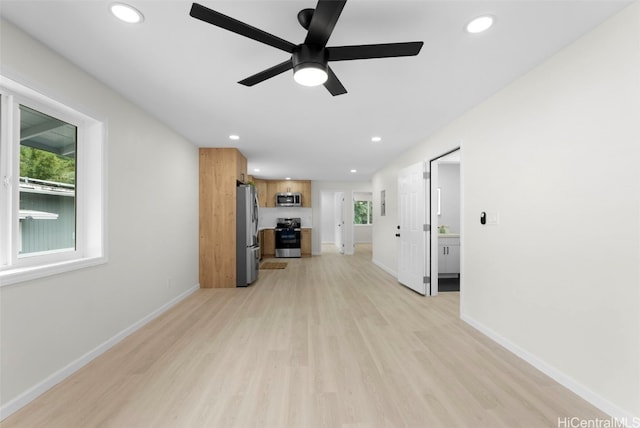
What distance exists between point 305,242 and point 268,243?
1165 mm

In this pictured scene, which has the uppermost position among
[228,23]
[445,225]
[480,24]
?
[480,24]

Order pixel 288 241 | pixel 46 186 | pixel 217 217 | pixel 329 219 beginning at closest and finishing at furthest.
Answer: pixel 46 186, pixel 217 217, pixel 288 241, pixel 329 219

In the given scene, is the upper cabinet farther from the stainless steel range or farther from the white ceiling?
the white ceiling

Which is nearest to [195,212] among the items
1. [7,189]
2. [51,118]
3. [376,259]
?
[51,118]

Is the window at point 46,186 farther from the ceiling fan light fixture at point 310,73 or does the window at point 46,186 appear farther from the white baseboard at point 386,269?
the white baseboard at point 386,269

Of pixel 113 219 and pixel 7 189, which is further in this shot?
pixel 113 219

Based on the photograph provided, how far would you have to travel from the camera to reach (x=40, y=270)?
1.87 m

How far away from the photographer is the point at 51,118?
2.18 metres

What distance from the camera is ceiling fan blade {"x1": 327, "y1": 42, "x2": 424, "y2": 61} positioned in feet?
4.78

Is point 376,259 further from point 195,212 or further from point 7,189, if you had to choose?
point 7,189

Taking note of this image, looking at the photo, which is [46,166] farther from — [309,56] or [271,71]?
[309,56]

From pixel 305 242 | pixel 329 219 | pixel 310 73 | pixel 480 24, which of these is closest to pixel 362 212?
pixel 329 219

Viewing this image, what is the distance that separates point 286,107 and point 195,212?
2552 millimetres

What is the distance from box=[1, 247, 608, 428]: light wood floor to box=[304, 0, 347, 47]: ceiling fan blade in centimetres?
218
